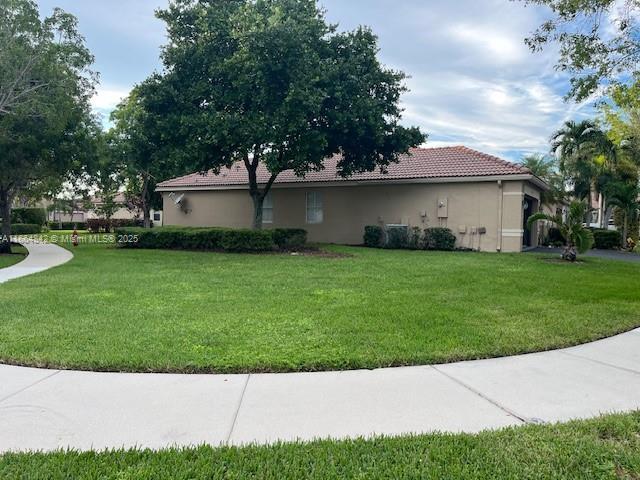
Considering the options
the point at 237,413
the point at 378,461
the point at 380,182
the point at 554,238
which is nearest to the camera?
the point at 378,461

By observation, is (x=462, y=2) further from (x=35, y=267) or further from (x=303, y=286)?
(x=35, y=267)

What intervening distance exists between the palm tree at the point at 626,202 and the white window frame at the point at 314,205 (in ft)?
49.7

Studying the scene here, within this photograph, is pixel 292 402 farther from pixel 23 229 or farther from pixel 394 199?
pixel 23 229

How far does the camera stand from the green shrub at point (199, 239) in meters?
16.4

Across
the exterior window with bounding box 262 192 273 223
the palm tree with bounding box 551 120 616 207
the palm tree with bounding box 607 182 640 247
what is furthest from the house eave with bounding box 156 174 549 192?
the palm tree with bounding box 551 120 616 207

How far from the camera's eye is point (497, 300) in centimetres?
751

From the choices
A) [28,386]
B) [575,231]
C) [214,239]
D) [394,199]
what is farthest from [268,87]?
[28,386]

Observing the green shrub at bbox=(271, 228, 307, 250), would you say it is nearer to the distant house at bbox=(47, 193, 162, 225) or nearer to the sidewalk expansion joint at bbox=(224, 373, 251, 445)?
the sidewalk expansion joint at bbox=(224, 373, 251, 445)

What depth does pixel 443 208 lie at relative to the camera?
18984 millimetres

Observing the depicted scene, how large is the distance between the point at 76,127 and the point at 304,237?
9010mm

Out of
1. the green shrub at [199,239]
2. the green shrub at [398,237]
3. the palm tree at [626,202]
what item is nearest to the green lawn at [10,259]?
the green shrub at [199,239]

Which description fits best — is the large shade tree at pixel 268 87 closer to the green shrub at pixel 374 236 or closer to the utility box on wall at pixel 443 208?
the utility box on wall at pixel 443 208

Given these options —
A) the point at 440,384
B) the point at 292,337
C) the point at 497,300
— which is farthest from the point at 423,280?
the point at 440,384

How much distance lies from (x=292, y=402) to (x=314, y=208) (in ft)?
61.6
